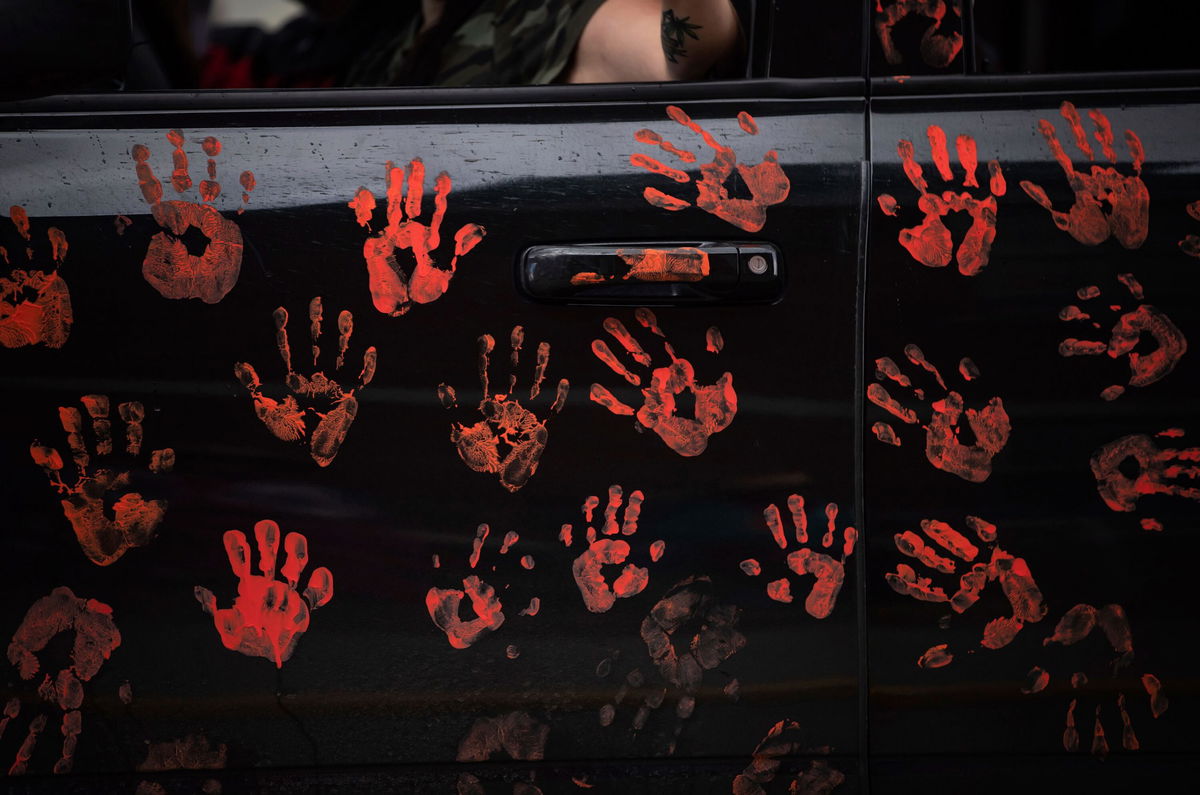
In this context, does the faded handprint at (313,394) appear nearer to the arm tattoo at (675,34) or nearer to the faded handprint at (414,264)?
the faded handprint at (414,264)

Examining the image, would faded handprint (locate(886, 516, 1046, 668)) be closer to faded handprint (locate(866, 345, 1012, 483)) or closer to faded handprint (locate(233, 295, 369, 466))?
faded handprint (locate(866, 345, 1012, 483))

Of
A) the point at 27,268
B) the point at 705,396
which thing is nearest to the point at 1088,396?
the point at 705,396

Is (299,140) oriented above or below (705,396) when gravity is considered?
above

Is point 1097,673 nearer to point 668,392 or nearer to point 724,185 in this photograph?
point 668,392

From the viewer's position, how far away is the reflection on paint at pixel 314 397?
3.84 ft

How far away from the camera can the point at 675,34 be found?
1315 mm

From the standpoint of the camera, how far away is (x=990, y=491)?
1.19 meters

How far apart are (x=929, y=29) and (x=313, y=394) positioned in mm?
828

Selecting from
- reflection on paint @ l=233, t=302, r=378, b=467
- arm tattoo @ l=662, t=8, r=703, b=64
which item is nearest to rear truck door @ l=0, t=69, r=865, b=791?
reflection on paint @ l=233, t=302, r=378, b=467

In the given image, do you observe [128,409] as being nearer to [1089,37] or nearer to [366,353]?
[366,353]

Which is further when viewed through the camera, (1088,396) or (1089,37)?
(1089,37)

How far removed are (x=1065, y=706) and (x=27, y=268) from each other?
4.17 ft

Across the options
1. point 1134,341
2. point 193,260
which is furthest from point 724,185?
point 193,260

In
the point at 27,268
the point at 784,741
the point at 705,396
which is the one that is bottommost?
the point at 784,741
